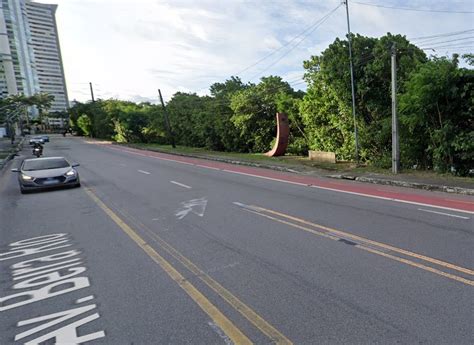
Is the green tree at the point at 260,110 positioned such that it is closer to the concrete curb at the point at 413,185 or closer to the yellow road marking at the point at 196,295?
the concrete curb at the point at 413,185

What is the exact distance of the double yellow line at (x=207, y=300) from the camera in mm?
3211

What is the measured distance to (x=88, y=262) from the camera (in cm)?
527

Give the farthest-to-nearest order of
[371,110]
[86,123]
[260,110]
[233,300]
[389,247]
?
[86,123] < [260,110] < [371,110] < [389,247] < [233,300]

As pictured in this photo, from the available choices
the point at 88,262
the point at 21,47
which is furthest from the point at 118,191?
the point at 21,47

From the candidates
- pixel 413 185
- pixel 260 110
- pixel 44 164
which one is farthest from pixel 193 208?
pixel 260 110

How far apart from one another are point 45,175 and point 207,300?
1069 cm

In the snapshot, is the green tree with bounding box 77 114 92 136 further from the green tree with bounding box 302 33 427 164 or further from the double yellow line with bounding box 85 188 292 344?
the double yellow line with bounding box 85 188 292 344

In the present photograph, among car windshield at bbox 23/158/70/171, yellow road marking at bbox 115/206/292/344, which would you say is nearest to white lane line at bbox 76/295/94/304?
yellow road marking at bbox 115/206/292/344

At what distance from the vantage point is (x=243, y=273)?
15.0 feet

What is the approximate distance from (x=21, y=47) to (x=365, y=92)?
154 m

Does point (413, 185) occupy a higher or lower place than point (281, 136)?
lower

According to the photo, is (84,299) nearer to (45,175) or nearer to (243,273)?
(243,273)

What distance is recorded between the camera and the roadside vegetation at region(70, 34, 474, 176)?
11.9m

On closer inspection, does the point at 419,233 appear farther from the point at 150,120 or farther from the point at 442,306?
the point at 150,120
